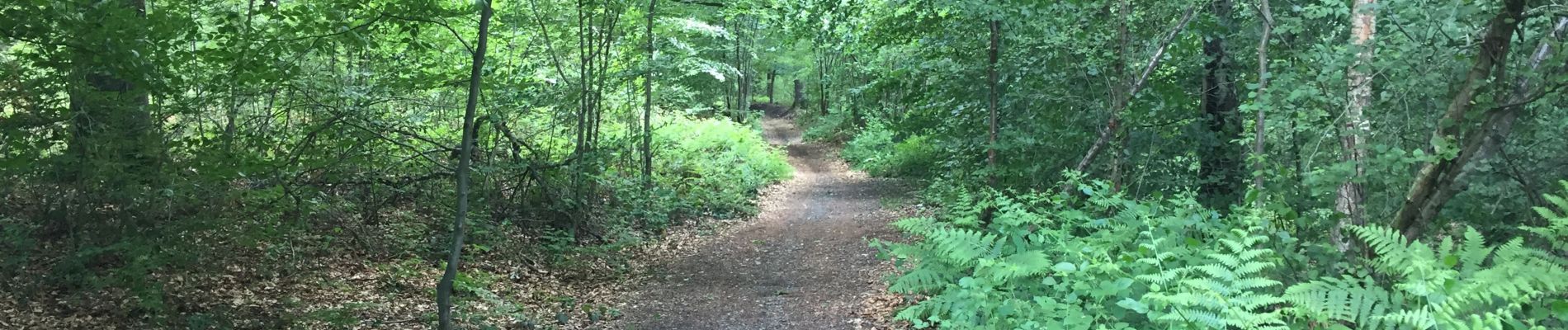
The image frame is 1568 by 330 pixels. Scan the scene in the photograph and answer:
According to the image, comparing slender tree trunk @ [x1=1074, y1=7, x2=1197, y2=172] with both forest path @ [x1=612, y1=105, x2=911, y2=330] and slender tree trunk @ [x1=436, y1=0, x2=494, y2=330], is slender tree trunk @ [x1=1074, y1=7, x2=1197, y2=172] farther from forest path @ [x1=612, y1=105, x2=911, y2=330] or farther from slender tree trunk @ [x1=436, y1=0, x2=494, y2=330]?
slender tree trunk @ [x1=436, y1=0, x2=494, y2=330]

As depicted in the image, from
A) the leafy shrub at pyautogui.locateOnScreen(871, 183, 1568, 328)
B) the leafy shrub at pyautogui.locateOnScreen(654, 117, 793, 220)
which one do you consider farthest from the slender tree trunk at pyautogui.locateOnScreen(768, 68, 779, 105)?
the leafy shrub at pyautogui.locateOnScreen(871, 183, 1568, 328)

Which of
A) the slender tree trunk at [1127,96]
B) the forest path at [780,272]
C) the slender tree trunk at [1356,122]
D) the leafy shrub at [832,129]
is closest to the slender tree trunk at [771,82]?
the leafy shrub at [832,129]

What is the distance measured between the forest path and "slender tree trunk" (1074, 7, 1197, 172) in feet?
8.47

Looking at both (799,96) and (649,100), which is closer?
(649,100)

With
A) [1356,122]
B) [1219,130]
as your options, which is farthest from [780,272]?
[1356,122]

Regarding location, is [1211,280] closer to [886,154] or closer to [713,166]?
[713,166]

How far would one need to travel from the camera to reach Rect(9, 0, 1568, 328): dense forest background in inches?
156

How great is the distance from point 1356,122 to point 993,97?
5.38 m

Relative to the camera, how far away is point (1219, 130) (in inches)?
331

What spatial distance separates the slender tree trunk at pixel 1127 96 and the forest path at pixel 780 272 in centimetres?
258

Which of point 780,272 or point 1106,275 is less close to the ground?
point 1106,275

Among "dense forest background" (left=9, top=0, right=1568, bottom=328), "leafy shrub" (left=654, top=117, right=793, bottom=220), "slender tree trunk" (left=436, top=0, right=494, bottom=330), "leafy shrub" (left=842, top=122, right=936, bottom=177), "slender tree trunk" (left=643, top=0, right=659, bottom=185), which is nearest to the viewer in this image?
"dense forest background" (left=9, top=0, right=1568, bottom=328)

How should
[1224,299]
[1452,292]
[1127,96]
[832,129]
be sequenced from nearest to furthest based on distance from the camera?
[1452,292], [1224,299], [1127,96], [832,129]

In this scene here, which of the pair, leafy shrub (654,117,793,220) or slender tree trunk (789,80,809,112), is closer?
leafy shrub (654,117,793,220)
